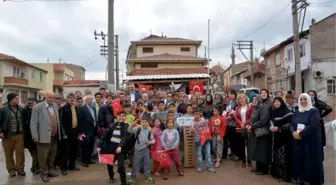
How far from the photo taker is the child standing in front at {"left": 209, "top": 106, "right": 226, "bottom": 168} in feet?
24.9

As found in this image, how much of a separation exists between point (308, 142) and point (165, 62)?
28.8m

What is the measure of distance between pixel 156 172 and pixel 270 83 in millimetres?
31855

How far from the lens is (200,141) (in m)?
7.30

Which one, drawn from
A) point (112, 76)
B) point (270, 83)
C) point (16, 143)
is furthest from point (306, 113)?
point (270, 83)

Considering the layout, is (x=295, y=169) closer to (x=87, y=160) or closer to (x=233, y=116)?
(x=233, y=116)

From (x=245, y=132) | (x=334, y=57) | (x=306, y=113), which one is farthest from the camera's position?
(x=334, y=57)

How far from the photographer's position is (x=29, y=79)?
45.9 metres

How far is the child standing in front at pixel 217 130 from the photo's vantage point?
24.9 ft

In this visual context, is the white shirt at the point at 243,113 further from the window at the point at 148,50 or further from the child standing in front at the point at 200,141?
the window at the point at 148,50

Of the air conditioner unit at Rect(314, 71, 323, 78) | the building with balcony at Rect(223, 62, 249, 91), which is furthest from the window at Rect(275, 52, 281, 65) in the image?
the building with balcony at Rect(223, 62, 249, 91)

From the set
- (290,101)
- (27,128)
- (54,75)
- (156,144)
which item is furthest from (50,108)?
(54,75)

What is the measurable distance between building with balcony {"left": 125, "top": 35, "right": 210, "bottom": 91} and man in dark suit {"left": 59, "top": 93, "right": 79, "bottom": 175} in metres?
13.7

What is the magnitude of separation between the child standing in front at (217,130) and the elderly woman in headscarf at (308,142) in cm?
198

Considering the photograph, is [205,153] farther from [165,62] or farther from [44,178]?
[165,62]
